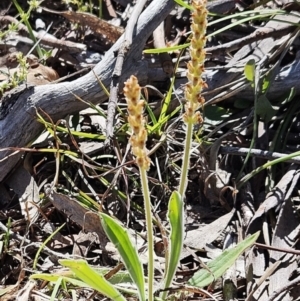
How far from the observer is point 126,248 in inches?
67.8

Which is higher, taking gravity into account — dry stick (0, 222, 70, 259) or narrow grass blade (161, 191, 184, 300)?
narrow grass blade (161, 191, 184, 300)

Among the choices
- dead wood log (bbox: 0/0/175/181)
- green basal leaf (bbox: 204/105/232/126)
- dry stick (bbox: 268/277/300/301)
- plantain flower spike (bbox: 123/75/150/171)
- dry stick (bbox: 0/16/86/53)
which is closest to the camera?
plantain flower spike (bbox: 123/75/150/171)

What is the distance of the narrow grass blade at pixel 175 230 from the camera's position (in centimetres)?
164

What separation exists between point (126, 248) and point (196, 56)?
64cm

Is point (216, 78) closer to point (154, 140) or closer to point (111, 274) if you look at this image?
point (154, 140)

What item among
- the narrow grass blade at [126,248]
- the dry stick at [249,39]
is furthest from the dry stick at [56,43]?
the narrow grass blade at [126,248]

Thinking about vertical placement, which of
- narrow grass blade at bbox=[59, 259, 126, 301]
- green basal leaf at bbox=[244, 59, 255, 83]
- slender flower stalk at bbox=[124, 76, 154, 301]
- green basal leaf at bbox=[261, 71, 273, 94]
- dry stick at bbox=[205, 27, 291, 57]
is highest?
slender flower stalk at bbox=[124, 76, 154, 301]

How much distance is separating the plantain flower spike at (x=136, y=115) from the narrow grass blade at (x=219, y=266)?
568 millimetres

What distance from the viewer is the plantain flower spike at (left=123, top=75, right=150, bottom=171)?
124cm

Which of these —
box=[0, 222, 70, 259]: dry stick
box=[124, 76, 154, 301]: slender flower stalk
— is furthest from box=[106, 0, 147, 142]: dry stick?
box=[124, 76, 154, 301]: slender flower stalk

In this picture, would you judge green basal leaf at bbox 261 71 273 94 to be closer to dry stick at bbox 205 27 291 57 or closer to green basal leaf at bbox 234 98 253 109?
green basal leaf at bbox 234 98 253 109

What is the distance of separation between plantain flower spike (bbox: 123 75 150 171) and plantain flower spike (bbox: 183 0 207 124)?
0.53 ft

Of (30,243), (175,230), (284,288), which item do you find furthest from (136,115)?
(30,243)

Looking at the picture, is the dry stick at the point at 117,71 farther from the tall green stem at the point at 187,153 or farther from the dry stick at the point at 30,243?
the tall green stem at the point at 187,153
